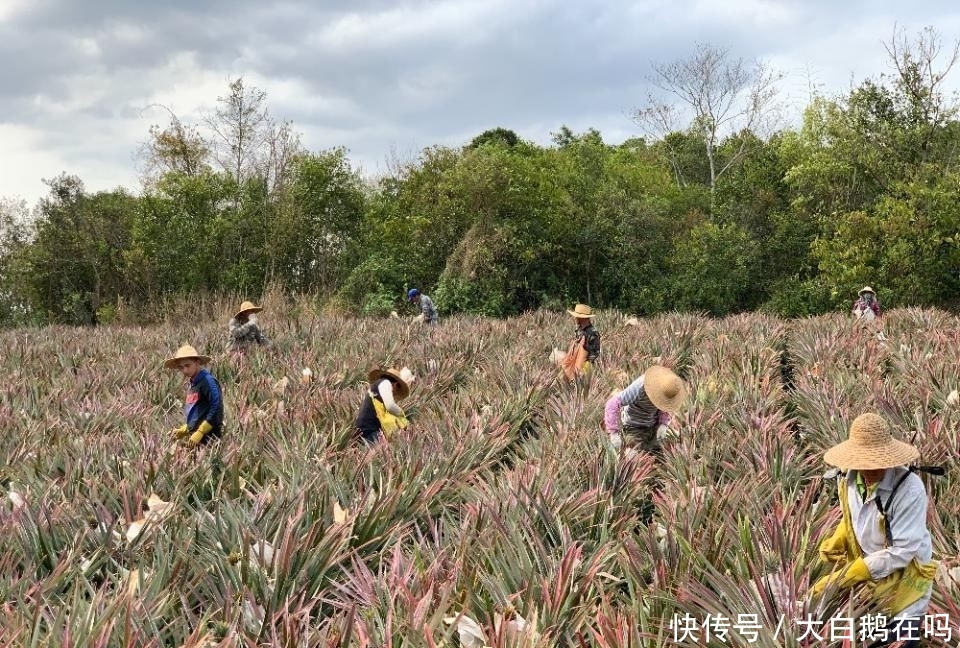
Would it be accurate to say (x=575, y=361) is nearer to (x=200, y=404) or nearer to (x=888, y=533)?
(x=200, y=404)

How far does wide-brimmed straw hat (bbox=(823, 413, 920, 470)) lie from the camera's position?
254cm

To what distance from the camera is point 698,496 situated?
351cm

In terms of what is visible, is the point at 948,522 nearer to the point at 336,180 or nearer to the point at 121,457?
the point at 121,457

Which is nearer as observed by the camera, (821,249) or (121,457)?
(121,457)

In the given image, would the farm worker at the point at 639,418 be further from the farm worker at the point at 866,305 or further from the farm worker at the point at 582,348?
the farm worker at the point at 866,305

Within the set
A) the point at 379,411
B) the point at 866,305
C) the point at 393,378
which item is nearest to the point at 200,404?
the point at 379,411

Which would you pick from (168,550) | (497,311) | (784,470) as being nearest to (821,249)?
(497,311)

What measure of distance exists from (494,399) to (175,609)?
3.80m

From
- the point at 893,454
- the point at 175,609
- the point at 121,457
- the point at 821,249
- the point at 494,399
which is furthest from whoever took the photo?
the point at 821,249

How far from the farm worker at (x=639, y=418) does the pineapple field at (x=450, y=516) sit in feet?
0.57

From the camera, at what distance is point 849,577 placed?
2572mm

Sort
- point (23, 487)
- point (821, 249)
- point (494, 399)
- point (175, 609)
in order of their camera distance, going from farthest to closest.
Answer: point (821, 249) < point (494, 399) < point (23, 487) < point (175, 609)

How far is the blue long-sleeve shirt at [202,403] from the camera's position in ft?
16.8

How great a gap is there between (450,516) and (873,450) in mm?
1905
